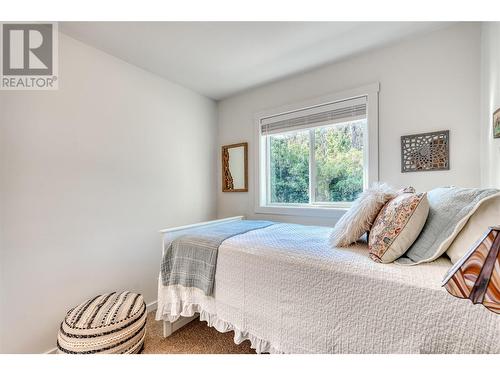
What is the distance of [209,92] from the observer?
285cm

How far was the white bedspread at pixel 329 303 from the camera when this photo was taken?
79 centimetres

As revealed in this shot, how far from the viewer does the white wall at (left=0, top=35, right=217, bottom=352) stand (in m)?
1.49

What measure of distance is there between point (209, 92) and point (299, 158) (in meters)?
1.45

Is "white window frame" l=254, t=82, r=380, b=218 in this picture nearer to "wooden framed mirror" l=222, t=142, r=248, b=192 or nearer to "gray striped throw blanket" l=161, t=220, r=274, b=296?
"wooden framed mirror" l=222, t=142, r=248, b=192

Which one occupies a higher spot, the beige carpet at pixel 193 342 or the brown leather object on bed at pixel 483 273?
the brown leather object on bed at pixel 483 273

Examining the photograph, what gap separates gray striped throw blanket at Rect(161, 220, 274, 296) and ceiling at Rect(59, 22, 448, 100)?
1.58m

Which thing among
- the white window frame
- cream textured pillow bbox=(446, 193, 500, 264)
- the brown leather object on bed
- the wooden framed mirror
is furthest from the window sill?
the brown leather object on bed

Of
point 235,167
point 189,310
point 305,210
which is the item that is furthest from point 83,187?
point 305,210

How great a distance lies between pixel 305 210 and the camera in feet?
8.00

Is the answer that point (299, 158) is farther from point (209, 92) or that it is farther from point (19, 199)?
point (19, 199)

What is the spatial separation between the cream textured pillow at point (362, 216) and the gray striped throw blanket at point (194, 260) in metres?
0.74

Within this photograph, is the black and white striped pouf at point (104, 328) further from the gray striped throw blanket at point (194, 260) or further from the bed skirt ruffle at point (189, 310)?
the gray striped throw blanket at point (194, 260)
